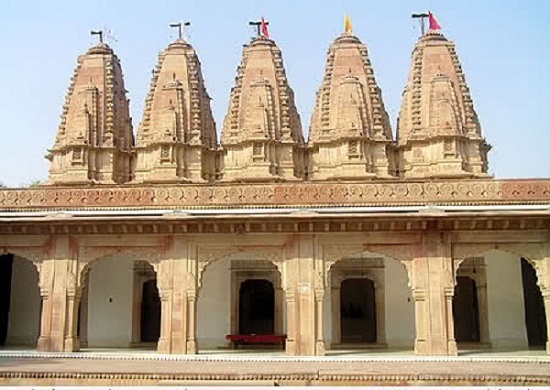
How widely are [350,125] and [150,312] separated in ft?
36.2

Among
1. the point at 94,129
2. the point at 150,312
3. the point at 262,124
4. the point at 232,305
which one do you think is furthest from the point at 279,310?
the point at 94,129

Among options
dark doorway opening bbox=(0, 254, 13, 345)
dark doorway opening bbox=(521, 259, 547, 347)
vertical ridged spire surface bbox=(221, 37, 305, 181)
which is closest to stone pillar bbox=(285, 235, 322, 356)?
dark doorway opening bbox=(521, 259, 547, 347)

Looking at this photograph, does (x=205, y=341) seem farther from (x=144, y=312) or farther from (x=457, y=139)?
(x=457, y=139)

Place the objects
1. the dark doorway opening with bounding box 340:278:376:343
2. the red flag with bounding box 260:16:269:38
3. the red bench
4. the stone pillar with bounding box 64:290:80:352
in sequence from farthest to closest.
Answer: the red flag with bounding box 260:16:269:38, the dark doorway opening with bounding box 340:278:376:343, the red bench, the stone pillar with bounding box 64:290:80:352

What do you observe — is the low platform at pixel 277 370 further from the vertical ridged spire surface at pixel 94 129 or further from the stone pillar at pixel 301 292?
the vertical ridged spire surface at pixel 94 129

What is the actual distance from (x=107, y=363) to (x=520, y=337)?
11.4 meters

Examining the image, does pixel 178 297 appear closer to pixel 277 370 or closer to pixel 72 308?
pixel 72 308

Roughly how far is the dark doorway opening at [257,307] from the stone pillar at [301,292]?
3373 millimetres

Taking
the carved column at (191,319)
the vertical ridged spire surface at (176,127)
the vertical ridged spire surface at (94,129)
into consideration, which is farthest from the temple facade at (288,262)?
the vertical ridged spire surface at (94,129)

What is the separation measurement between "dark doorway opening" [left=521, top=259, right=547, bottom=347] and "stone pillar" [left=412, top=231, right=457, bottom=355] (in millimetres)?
3554

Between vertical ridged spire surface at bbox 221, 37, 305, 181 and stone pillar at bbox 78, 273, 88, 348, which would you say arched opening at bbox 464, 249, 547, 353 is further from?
stone pillar at bbox 78, 273, 88, 348

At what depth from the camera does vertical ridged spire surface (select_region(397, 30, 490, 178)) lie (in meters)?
26.7

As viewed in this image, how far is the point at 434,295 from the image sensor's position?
56.3 feet

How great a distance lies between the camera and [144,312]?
2105cm
